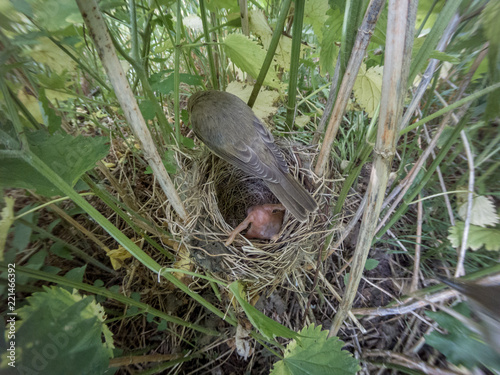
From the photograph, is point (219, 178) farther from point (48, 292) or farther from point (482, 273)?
point (482, 273)

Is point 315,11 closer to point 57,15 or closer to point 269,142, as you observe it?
point 269,142

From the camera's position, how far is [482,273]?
708mm

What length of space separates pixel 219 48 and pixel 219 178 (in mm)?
596

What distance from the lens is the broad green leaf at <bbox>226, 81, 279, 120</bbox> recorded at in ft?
3.38

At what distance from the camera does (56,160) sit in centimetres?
54

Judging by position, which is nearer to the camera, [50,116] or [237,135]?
[50,116]

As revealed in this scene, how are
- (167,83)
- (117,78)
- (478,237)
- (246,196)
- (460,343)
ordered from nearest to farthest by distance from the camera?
1. (117,78)
2. (460,343)
3. (478,237)
4. (167,83)
5. (246,196)

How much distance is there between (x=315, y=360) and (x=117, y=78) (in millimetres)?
798

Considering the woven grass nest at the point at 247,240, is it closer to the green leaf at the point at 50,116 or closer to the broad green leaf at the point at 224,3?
the green leaf at the point at 50,116

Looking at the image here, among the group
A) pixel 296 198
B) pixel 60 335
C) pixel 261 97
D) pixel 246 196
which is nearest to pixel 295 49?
pixel 261 97

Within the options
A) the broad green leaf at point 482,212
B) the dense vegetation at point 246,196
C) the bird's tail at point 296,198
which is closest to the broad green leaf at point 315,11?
the dense vegetation at point 246,196

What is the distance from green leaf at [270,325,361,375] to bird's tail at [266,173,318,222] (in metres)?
0.42

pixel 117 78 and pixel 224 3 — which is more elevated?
pixel 224 3

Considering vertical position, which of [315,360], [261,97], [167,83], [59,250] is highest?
[167,83]
